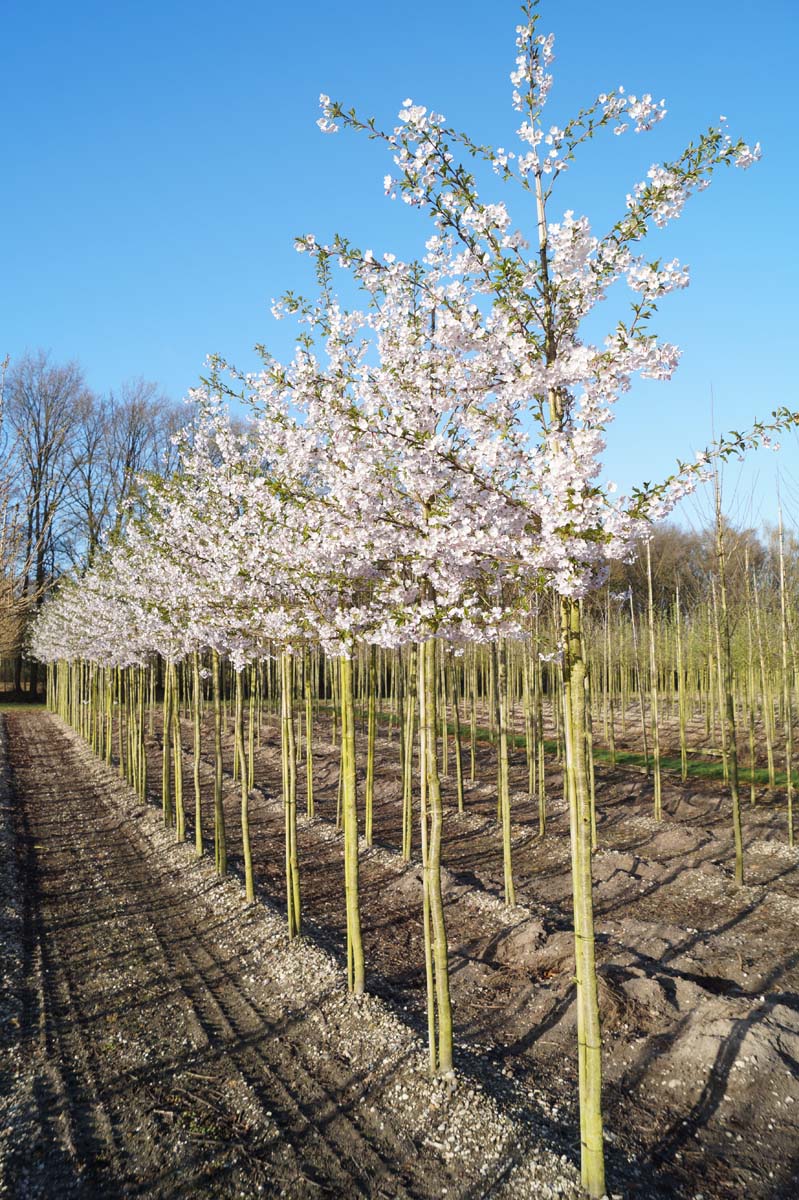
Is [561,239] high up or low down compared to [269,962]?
up

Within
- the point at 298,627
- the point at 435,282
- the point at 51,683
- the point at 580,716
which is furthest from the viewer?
the point at 51,683

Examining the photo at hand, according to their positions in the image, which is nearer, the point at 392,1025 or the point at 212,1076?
the point at 212,1076

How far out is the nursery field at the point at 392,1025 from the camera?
423 centimetres

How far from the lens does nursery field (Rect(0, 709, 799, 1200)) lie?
4227 millimetres

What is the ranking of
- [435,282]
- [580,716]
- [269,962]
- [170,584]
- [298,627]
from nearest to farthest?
1. [580,716]
2. [435,282]
3. [298,627]
4. [269,962]
5. [170,584]

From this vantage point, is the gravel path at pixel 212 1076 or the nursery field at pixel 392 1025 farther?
the nursery field at pixel 392 1025

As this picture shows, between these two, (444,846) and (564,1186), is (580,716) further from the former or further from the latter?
(444,846)

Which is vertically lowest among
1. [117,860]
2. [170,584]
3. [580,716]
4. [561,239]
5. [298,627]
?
[117,860]

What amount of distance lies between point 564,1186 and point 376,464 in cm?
403

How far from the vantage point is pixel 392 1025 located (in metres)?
5.68

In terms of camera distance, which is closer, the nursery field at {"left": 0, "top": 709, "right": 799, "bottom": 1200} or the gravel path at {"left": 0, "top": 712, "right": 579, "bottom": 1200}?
the gravel path at {"left": 0, "top": 712, "right": 579, "bottom": 1200}

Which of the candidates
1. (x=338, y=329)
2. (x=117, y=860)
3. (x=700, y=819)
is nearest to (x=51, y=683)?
(x=117, y=860)

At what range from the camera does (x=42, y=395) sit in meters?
42.6

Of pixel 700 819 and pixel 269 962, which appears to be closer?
pixel 269 962
